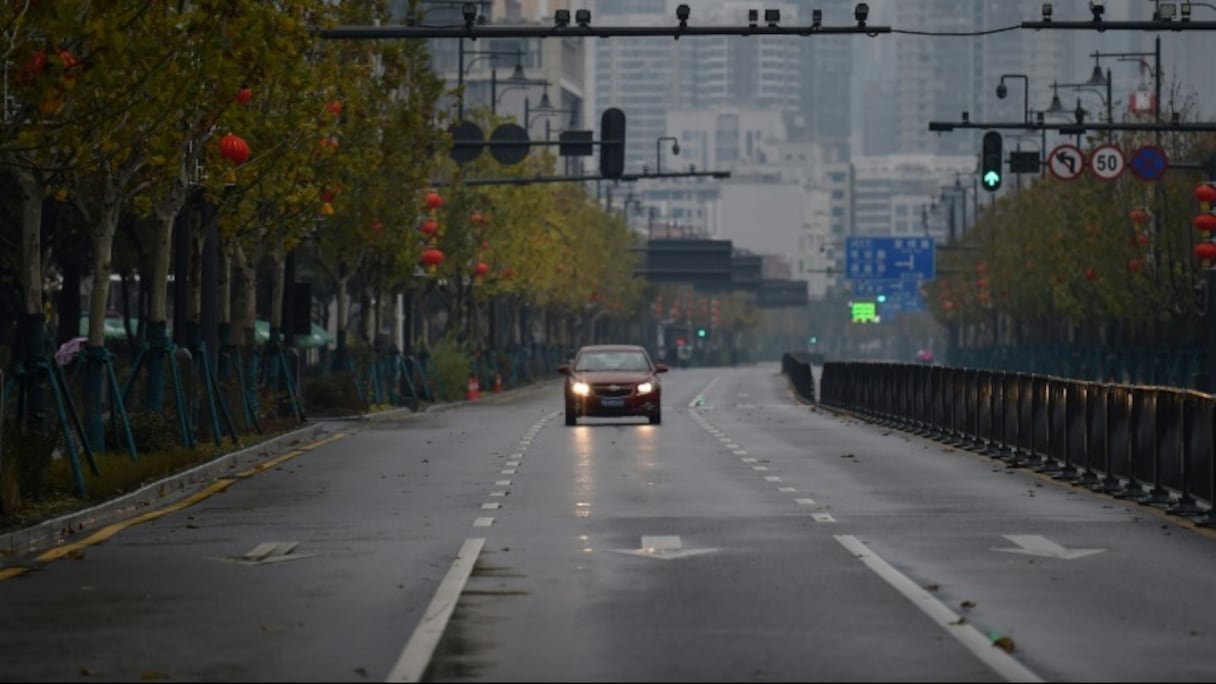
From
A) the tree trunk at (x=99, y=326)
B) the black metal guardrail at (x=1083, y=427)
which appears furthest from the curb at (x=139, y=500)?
the black metal guardrail at (x=1083, y=427)

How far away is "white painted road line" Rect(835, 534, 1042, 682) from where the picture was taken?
14688mm

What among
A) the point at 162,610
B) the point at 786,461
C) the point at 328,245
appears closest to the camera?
the point at 162,610

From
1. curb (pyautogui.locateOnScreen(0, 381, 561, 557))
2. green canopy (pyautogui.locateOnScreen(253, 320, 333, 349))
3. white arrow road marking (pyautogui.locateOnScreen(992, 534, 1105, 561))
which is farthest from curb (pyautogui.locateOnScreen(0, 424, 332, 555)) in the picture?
green canopy (pyautogui.locateOnScreen(253, 320, 333, 349))

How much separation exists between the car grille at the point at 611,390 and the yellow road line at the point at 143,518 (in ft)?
45.3

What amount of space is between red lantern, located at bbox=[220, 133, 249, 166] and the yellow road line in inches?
154

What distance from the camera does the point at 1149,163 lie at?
60500mm

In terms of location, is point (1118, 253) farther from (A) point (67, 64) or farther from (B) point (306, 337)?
(A) point (67, 64)

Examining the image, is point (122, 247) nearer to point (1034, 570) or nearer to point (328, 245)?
point (328, 245)

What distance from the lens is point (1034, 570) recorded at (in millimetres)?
20938

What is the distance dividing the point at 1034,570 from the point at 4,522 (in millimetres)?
8790

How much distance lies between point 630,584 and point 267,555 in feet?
12.6

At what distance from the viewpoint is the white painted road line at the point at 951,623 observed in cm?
1469

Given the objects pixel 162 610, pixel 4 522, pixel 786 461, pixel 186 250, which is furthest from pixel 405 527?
pixel 186 250

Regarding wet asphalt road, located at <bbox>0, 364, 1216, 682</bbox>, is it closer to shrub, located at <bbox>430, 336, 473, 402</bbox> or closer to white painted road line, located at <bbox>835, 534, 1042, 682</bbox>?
white painted road line, located at <bbox>835, 534, 1042, 682</bbox>
